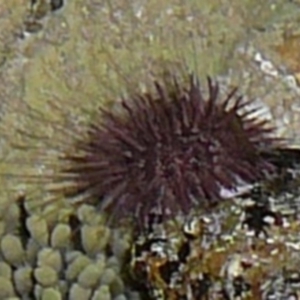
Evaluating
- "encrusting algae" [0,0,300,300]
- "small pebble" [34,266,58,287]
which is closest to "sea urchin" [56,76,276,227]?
"encrusting algae" [0,0,300,300]

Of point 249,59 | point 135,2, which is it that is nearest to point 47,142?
point 135,2

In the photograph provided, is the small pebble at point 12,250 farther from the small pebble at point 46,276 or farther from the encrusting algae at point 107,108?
the small pebble at point 46,276

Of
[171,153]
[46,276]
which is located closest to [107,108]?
[171,153]

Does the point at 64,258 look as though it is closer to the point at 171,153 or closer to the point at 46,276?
the point at 46,276

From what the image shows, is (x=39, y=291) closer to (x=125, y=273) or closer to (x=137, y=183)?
(x=125, y=273)

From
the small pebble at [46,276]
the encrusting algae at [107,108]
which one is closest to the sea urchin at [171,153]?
the encrusting algae at [107,108]

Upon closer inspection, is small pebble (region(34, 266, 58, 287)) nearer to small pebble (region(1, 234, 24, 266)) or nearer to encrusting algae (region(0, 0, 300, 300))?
encrusting algae (region(0, 0, 300, 300))
